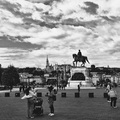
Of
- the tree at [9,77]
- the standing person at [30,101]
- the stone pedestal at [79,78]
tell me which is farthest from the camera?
the tree at [9,77]

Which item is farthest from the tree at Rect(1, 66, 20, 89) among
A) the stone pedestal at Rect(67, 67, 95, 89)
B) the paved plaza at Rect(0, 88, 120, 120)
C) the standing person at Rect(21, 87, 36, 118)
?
the standing person at Rect(21, 87, 36, 118)

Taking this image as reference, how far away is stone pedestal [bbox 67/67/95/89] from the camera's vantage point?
7231cm

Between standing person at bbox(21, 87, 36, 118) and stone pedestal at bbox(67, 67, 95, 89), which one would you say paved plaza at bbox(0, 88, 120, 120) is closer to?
standing person at bbox(21, 87, 36, 118)

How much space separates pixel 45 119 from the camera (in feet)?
47.6

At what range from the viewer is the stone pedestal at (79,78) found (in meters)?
72.3

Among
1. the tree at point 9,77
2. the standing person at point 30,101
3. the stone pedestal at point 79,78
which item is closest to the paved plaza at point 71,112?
the standing person at point 30,101

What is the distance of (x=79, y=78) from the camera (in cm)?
7412

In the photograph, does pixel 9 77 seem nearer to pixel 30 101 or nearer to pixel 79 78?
pixel 79 78

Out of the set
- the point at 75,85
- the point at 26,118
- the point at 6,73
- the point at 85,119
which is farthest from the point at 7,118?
the point at 6,73

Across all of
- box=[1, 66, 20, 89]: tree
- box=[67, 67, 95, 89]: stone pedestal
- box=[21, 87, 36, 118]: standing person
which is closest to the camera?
box=[21, 87, 36, 118]: standing person

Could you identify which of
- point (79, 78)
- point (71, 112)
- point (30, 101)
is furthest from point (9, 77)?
point (30, 101)

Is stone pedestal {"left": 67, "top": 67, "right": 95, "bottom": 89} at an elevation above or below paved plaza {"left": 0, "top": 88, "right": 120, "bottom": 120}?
above

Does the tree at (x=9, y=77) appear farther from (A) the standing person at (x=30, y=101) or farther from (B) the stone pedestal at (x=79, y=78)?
(A) the standing person at (x=30, y=101)

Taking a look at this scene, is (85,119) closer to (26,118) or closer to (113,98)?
(26,118)
